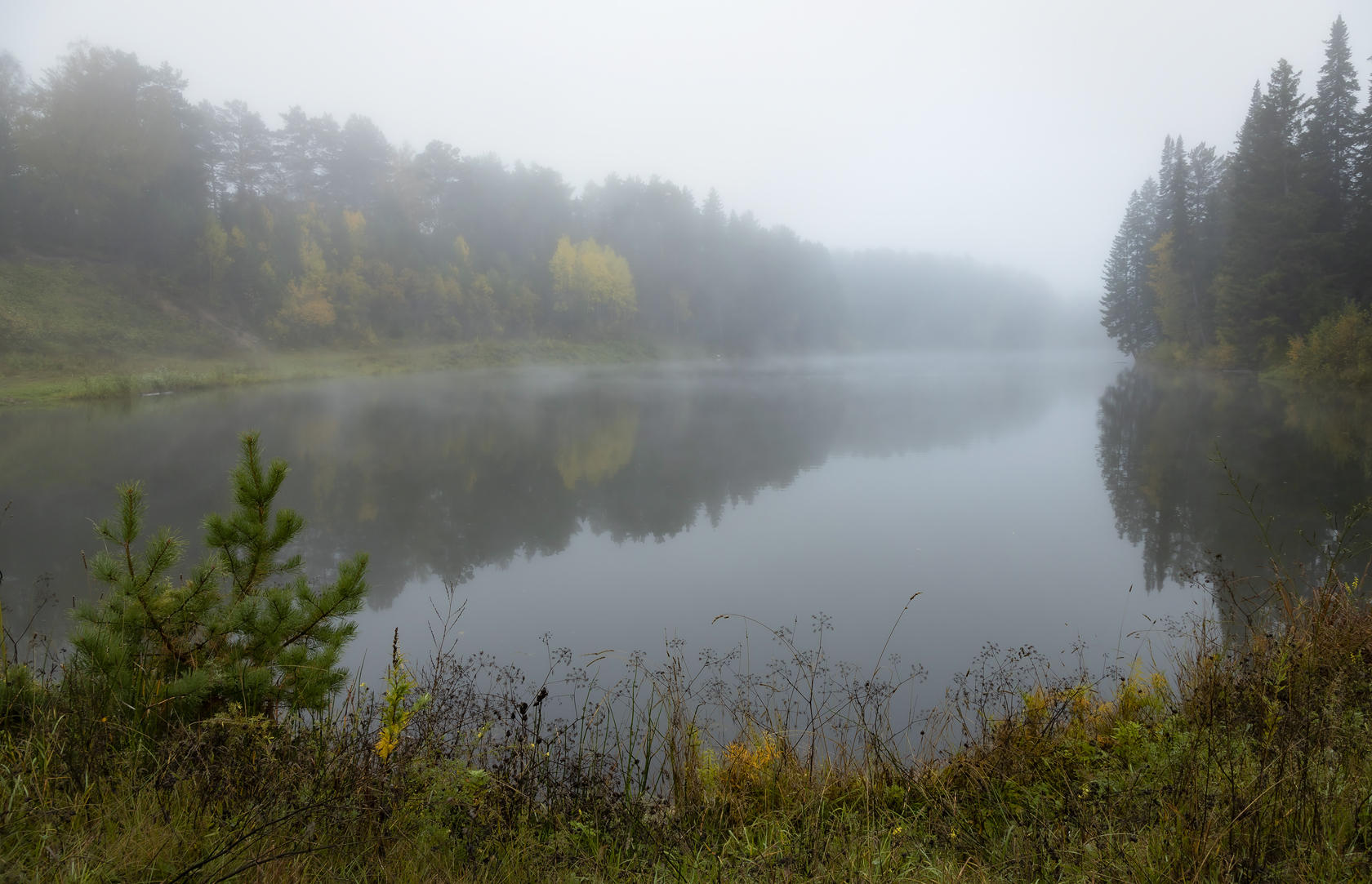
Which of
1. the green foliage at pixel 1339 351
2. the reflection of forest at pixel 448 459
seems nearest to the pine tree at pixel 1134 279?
the green foliage at pixel 1339 351

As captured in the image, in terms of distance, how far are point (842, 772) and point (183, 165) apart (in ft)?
169

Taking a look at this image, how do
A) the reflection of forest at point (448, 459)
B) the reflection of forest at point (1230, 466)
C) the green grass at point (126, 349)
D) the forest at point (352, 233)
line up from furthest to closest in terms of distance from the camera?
the forest at point (352, 233), the green grass at point (126, 349), the reflection of forest at point (448, 459), the reflection of forest at point (1230, 466)

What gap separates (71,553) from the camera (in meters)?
7.48

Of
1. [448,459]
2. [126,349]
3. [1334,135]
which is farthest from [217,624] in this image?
[1334,135]

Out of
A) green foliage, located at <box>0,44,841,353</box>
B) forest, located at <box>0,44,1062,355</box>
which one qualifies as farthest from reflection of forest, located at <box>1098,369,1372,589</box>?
green foliage, located at <box>0,44,841,353</box>

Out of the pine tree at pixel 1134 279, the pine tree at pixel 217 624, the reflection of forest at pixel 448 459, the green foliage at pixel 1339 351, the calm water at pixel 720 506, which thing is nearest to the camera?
the pine tree at pixel 217 624

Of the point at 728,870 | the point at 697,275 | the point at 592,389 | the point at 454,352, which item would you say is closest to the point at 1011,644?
the point at 728,870

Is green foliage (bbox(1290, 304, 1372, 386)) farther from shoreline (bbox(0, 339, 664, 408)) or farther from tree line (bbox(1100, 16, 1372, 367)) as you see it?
shoreline (bbox(0, 339, 664, 408))

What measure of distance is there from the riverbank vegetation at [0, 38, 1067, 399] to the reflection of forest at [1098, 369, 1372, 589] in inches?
1225

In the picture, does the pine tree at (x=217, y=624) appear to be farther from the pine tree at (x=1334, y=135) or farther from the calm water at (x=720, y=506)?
the pine tree at (x=1334, y=135)

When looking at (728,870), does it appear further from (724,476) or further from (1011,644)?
(724,476)

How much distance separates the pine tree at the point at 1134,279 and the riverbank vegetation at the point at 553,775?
171 feet

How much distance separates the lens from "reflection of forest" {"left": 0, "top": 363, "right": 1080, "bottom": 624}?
8555 mm

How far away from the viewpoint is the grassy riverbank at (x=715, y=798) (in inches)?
82.7
